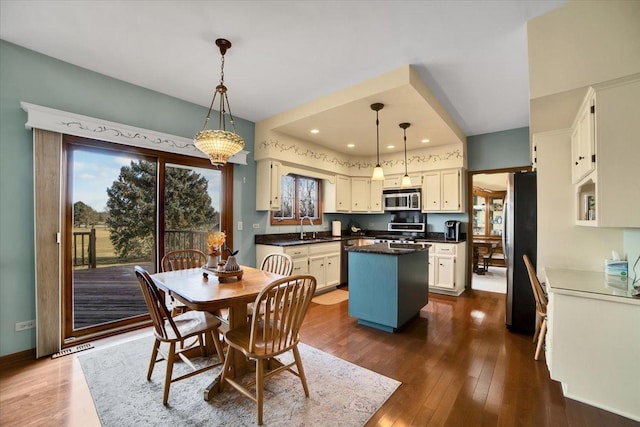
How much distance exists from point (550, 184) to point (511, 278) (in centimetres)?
109

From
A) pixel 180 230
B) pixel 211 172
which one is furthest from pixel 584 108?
pixel 180 230

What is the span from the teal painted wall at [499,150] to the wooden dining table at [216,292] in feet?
13.8

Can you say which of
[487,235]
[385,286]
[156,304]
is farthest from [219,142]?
[487,235]

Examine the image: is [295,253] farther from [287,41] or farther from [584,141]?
[584,141]

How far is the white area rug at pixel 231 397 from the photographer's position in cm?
173

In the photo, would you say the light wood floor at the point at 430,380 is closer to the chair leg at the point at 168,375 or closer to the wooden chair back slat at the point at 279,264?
the chair leg at the point at 168,375

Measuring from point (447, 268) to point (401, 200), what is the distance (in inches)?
58.4

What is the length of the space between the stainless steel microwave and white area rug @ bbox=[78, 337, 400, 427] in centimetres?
344

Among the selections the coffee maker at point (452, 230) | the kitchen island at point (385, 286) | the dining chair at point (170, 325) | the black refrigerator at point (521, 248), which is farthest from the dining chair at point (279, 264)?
the coffee maker at point (452, 230)

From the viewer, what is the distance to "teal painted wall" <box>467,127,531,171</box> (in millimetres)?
4410

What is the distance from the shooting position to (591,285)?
6.65ft

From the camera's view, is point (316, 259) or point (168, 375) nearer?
point (168, 375)

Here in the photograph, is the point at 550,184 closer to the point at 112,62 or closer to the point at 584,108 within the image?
the point at 584,108

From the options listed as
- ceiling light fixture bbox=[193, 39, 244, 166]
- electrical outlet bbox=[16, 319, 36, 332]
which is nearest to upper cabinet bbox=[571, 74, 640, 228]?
ceiling light fixture bbox=[193, 39, 244, 166]
